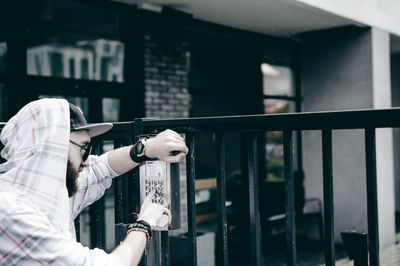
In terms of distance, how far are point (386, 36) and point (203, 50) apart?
3.25 metres

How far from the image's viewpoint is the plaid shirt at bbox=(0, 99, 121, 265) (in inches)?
64.2

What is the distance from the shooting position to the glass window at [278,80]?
366 inches

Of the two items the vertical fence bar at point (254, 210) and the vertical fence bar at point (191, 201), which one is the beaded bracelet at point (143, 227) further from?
the vertical fence bar at point (254, 210)

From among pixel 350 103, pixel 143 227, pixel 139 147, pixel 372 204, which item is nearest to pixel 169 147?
pixel 139 147

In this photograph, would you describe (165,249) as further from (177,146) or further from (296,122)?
(296,122)

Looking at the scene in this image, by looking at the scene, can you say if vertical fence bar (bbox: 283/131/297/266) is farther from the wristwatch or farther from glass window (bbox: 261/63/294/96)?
glass window (bbox: 261/63/294/96)

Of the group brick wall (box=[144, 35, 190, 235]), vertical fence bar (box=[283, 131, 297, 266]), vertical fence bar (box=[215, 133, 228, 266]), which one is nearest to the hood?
vertical fence bar (box=[215, 133, 228, 266])

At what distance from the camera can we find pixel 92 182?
7.73 ft

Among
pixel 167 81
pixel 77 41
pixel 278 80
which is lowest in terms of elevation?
pixel 167 81

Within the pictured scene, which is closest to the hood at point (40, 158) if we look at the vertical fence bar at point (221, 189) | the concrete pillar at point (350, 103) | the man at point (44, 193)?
the man at point (44, 193)

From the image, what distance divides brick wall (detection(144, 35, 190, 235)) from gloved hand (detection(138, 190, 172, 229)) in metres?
4.65

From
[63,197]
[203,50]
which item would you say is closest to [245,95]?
[203,50]

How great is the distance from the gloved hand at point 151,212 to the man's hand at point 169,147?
20 centimetres

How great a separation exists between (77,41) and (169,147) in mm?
5155
